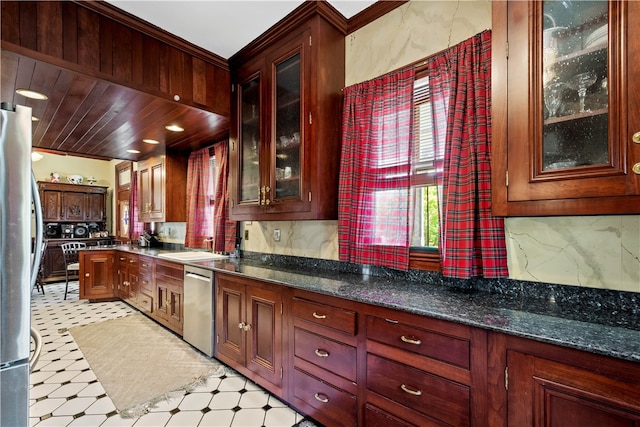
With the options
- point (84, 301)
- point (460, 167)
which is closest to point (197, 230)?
point (84, 301)

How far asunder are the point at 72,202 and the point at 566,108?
26.8 ft

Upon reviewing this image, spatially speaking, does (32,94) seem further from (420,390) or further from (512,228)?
(512,228)

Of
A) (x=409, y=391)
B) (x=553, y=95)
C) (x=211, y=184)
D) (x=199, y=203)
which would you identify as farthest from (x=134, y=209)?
(x=553, y=95)

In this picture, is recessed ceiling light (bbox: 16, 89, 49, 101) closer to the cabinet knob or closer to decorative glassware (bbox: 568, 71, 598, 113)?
the cabinet knob

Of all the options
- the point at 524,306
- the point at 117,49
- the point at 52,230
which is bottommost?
the point at 524,306

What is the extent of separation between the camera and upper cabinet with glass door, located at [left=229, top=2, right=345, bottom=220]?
82.5 inches

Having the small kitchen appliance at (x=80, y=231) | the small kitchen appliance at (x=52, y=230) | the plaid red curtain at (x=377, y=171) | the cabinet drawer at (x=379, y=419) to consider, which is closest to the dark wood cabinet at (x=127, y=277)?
the small kitchen appliance at (x=80, y=231)

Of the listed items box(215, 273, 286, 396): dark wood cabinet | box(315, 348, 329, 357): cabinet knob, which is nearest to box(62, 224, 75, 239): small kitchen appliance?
box(215, 273, 286, 396): dark wood cabinet

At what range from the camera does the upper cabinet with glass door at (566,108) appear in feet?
3.37

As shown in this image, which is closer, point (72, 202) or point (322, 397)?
point (322, 397)

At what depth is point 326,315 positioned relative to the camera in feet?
5.62

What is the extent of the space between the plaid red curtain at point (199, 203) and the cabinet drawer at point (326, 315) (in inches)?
91.9

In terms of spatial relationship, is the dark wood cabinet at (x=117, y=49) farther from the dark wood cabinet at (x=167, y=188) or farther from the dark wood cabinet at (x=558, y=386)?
the dark wood cabinet at (x=558, y=386)

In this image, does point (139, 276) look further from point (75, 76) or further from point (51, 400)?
point (75, 76)
